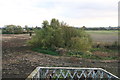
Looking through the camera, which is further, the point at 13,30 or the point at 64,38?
the point at 13,30

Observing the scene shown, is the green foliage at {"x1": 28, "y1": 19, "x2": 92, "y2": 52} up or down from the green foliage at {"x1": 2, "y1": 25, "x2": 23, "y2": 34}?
down

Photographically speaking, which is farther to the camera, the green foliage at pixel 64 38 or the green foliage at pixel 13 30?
the green foliage at pixel 13 30

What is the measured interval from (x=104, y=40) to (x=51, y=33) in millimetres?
8807

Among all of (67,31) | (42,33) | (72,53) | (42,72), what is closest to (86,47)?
(72,53)

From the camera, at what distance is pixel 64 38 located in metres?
17.8

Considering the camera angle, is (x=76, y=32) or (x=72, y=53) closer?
(x=72, y=53)

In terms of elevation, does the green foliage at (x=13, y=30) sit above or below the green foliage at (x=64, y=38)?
above

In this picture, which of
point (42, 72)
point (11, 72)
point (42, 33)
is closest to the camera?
point (42, 72)

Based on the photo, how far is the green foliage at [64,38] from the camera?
16219 millimetres

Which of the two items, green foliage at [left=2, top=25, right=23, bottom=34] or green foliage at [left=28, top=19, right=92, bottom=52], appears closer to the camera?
green foliage at [left=28, top=19, right=92, bottom=52]

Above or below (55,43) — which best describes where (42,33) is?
above

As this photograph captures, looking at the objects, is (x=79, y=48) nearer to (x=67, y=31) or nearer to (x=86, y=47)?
(x=86, y=47)

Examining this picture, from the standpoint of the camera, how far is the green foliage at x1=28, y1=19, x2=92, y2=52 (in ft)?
53.2

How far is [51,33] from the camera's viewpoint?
1808 centimetres
